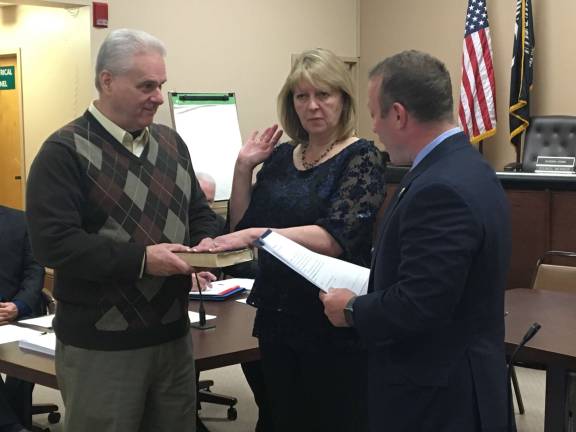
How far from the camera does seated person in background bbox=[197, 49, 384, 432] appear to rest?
2289 millimetres

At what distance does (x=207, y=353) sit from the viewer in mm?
2605

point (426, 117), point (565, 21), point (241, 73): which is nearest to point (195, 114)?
point (241, 73)

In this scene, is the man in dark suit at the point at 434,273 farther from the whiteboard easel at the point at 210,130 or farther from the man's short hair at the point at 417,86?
the whiteboard easel at the point at 210,130

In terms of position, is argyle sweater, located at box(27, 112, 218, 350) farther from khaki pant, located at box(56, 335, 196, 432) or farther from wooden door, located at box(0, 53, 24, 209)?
wooden door, located at box(0, 53, 24, 209)

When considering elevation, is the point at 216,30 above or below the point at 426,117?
above

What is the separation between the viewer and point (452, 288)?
1652 mm

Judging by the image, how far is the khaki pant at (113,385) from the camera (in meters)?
2.06

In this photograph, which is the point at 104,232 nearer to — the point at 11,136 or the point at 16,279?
the point at 16,279

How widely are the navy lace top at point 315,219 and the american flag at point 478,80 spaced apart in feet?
18.1

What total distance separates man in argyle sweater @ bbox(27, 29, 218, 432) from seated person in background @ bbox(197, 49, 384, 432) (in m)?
0.25

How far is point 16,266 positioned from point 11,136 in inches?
187

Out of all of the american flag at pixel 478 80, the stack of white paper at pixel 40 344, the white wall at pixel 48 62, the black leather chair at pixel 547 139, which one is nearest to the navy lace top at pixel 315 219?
→ the stack of white paper at pixel 40 344

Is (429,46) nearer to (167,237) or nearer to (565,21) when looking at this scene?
(565,21)

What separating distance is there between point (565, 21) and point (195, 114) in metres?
3.48
